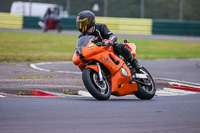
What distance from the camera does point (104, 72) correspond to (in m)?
7.43

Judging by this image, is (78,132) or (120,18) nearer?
(78,132)

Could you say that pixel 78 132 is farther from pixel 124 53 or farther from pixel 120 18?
pixel 120 18

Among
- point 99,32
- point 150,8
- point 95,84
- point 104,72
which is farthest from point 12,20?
point 95,84

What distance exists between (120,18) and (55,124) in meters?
28.6

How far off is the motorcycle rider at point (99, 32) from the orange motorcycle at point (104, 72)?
Answer: 10 centimetres

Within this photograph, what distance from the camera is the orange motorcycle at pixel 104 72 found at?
6.96 metres

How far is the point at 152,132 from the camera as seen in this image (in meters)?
4.86

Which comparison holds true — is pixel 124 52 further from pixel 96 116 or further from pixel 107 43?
pixel 96 116

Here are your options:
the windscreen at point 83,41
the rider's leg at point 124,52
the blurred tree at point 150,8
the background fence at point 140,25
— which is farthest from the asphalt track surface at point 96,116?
the blurred tree at point 150,8

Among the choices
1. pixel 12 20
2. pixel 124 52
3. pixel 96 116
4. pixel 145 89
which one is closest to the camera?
pixel 96 116

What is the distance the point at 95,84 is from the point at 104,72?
0.52 metres

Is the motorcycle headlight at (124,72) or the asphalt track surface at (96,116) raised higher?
the motorcycle headlight at (124,72)

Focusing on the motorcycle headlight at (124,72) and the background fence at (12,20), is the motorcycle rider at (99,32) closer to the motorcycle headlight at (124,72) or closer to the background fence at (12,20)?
the motorcycle headlight at (124,72)

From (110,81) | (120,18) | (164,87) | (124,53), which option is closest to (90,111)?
(110,81)
